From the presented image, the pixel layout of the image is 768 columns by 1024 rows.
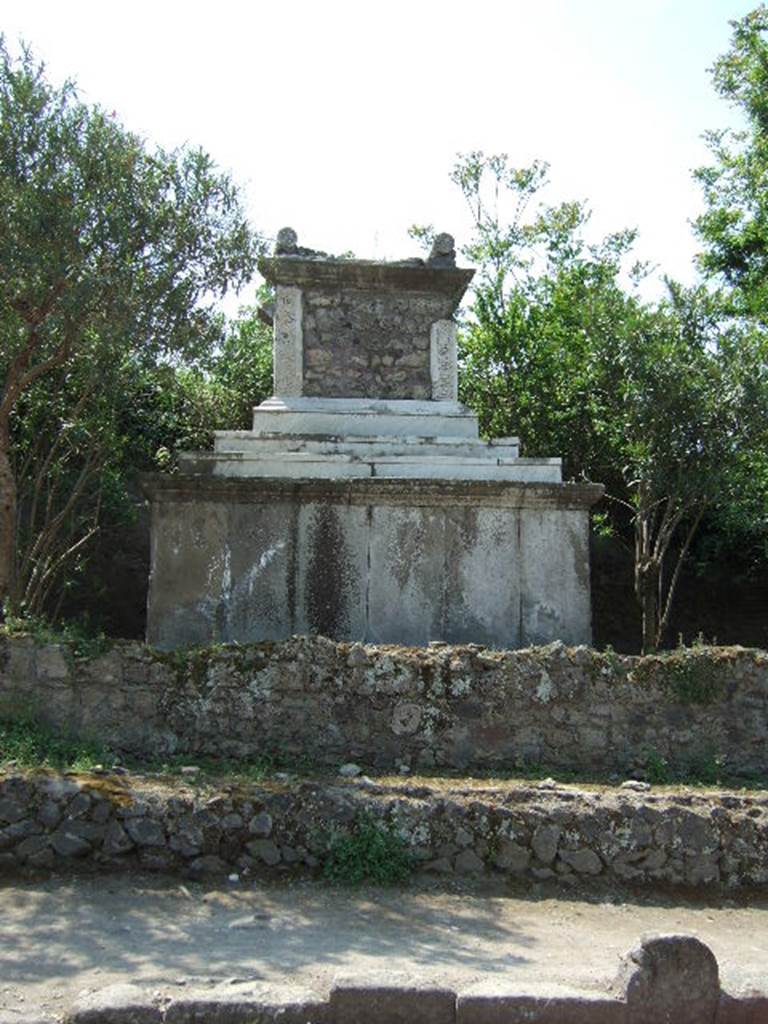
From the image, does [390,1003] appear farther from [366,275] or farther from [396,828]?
[366,275]

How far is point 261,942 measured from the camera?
5672 mm

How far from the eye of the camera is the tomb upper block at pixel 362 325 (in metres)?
12.1

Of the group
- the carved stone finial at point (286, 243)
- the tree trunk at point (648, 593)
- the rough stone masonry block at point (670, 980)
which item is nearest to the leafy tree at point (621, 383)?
the tree trunk at point (648, 593)

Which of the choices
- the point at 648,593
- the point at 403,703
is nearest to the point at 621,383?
the point at 648,593

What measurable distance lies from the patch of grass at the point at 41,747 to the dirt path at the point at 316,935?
1.06 m

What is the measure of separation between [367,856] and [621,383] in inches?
374

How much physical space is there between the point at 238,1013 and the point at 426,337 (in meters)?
8.96

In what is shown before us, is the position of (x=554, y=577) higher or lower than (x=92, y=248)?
lower

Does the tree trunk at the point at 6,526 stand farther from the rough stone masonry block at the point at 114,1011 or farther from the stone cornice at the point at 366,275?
the rough stone masonry block at the point at 114,1011

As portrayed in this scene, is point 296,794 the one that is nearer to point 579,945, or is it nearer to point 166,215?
point 579,945

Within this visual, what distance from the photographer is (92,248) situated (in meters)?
10.4

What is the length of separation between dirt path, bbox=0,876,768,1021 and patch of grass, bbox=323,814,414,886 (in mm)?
127

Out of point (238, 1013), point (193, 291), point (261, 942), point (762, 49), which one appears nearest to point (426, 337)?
point (193, 291)

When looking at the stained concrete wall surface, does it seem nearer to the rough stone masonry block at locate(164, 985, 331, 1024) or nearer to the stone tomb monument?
the stone tomb monument
